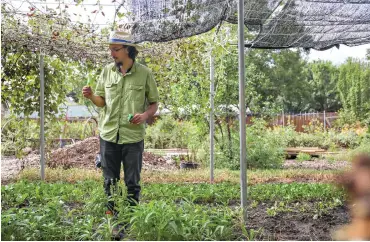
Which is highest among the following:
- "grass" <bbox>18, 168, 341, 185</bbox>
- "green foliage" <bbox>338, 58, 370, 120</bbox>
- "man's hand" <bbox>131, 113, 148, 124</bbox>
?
"green foliage" <bbox>338, 58, 370, 120</bbox>

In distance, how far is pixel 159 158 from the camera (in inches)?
404

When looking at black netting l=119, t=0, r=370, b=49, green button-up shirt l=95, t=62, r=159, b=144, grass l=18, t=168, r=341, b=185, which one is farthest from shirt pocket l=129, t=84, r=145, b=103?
grass l=18, t=168, r=341, b=185

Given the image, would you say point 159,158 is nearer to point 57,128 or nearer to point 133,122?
point 57,128

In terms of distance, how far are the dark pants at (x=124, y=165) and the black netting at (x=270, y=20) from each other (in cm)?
121

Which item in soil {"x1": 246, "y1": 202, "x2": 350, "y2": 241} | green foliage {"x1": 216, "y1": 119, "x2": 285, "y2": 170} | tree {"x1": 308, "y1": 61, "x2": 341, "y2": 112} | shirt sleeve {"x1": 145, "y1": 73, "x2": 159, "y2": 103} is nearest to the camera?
soil {"x1": 246, "y1": 202, "x2": 350, "y2": 241}

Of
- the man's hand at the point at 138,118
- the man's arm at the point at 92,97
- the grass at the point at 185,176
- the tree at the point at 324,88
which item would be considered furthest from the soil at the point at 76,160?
the tree at the point at 324,88

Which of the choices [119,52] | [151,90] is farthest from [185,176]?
[119,52]

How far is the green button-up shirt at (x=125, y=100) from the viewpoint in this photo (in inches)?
140

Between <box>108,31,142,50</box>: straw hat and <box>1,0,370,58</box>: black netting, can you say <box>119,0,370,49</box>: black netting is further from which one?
<box>108,31,142,50</box>: straw hat

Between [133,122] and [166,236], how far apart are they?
0.94 metres

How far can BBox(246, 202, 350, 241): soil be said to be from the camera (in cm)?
343

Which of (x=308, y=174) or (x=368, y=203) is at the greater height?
(x=368, y=203)

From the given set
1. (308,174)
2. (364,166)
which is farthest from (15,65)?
(364,166)

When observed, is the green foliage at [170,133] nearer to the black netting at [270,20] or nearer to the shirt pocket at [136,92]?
the black netting at [270,20]
